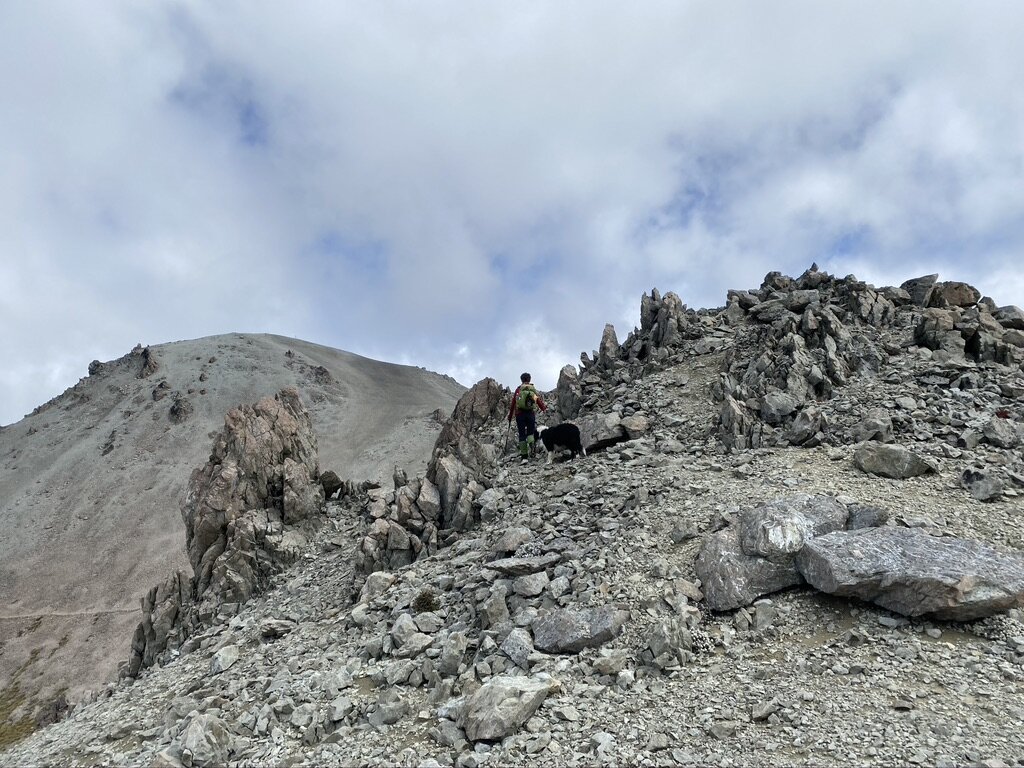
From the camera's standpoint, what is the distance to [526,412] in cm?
2375

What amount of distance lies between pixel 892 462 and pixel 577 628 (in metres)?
10.4

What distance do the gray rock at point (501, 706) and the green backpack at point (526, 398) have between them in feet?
45.0

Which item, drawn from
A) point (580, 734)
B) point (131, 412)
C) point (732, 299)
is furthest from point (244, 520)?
point (131, 412)

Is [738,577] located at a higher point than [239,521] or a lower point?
lower

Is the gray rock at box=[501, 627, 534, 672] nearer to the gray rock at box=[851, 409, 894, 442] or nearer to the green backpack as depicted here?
the green backpack

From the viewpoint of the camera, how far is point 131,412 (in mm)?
108625

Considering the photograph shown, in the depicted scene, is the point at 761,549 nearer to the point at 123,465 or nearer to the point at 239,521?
the point at 239,521

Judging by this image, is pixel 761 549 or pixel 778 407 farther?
pixel 778 407

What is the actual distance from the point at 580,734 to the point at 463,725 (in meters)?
2.15

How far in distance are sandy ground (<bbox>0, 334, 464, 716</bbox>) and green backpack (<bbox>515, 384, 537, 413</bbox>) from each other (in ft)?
170

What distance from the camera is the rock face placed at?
860 inches

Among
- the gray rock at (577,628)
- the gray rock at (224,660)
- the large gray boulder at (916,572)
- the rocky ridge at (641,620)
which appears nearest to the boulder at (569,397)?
the rocky ridge at (641,620)

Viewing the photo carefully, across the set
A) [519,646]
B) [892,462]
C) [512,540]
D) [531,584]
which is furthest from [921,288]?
[519,646]

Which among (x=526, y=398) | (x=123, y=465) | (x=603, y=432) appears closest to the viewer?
(x=603, y=432)
